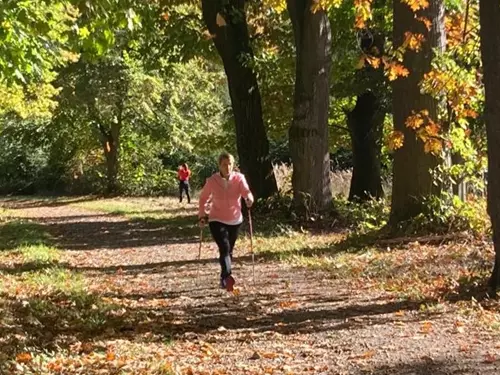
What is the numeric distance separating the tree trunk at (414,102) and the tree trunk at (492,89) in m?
4.88

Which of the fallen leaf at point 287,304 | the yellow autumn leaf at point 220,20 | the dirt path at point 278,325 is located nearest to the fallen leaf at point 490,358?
the dirt path at point 278,325

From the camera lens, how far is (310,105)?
16.2 metres

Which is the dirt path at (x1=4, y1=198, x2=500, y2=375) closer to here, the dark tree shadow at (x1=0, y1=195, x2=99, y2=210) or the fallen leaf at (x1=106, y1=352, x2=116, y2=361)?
the fallen leaf at (x1=106, y1=352, x2=116, y2=361)

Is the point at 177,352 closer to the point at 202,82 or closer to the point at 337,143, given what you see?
the point at 337,143

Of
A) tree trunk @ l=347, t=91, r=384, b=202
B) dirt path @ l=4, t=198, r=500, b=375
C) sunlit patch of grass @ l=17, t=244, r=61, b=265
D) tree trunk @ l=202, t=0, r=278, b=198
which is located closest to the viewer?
dirt path @ l=4, t=198, r=500, b=375

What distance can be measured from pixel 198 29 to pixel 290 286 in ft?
44.0

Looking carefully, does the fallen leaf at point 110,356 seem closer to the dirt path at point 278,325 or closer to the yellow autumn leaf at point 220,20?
the dirt path at point 278,325

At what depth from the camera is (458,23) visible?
12.2 m

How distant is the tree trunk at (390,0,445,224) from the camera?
40.7 ft

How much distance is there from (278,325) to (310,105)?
9368 millimetres

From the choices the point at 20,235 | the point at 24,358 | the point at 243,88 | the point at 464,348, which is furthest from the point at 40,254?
the point at 464,348

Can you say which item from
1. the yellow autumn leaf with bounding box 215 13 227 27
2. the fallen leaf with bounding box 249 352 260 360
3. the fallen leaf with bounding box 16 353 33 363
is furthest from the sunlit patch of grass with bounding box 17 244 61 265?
the fallen leaf with bounding box 249 352 260 360

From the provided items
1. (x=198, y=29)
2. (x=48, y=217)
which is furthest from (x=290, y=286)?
(x=48, y=217)

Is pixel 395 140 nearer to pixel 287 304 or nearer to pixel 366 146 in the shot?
pixel 287 304
